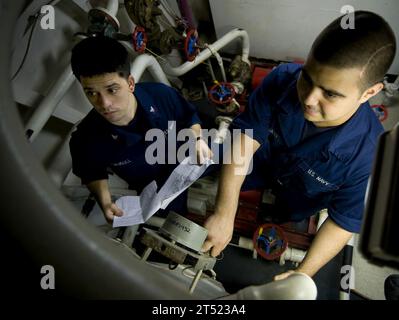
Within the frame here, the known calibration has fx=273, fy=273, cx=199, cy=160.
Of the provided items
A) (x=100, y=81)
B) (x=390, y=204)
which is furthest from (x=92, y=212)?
(x=390, y=204)

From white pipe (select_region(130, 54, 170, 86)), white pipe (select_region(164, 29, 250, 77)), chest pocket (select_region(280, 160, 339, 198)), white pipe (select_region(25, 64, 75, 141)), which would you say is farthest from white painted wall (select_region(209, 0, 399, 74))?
white pipe (select_region(25, 64, 75, 141))

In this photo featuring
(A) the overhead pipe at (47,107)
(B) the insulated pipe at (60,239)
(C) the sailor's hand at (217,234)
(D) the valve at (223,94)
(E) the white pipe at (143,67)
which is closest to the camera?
(B) the insulated pipe at (60,239)

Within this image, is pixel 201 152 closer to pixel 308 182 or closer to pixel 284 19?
pixel 308 182

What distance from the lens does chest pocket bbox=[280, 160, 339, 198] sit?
1.06 metres

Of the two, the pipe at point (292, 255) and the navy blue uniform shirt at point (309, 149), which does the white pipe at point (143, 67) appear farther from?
the pipe at point (292, 255)

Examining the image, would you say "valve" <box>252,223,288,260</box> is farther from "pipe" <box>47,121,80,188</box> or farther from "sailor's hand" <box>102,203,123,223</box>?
"pipe" <box>47,121,80,188</box>

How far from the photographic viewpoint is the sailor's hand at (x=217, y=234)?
2.91 ft

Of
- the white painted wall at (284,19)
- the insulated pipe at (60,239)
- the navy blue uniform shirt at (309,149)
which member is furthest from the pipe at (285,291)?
the white painted wall at (284,19)

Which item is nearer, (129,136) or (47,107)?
(47,107)

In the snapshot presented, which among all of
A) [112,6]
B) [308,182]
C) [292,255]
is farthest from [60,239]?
[292,255]

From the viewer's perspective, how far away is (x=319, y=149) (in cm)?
101

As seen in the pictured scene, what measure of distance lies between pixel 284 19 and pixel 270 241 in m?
1.46

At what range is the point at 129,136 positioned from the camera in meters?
1.17

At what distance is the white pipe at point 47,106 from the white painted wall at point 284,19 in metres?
1.29
